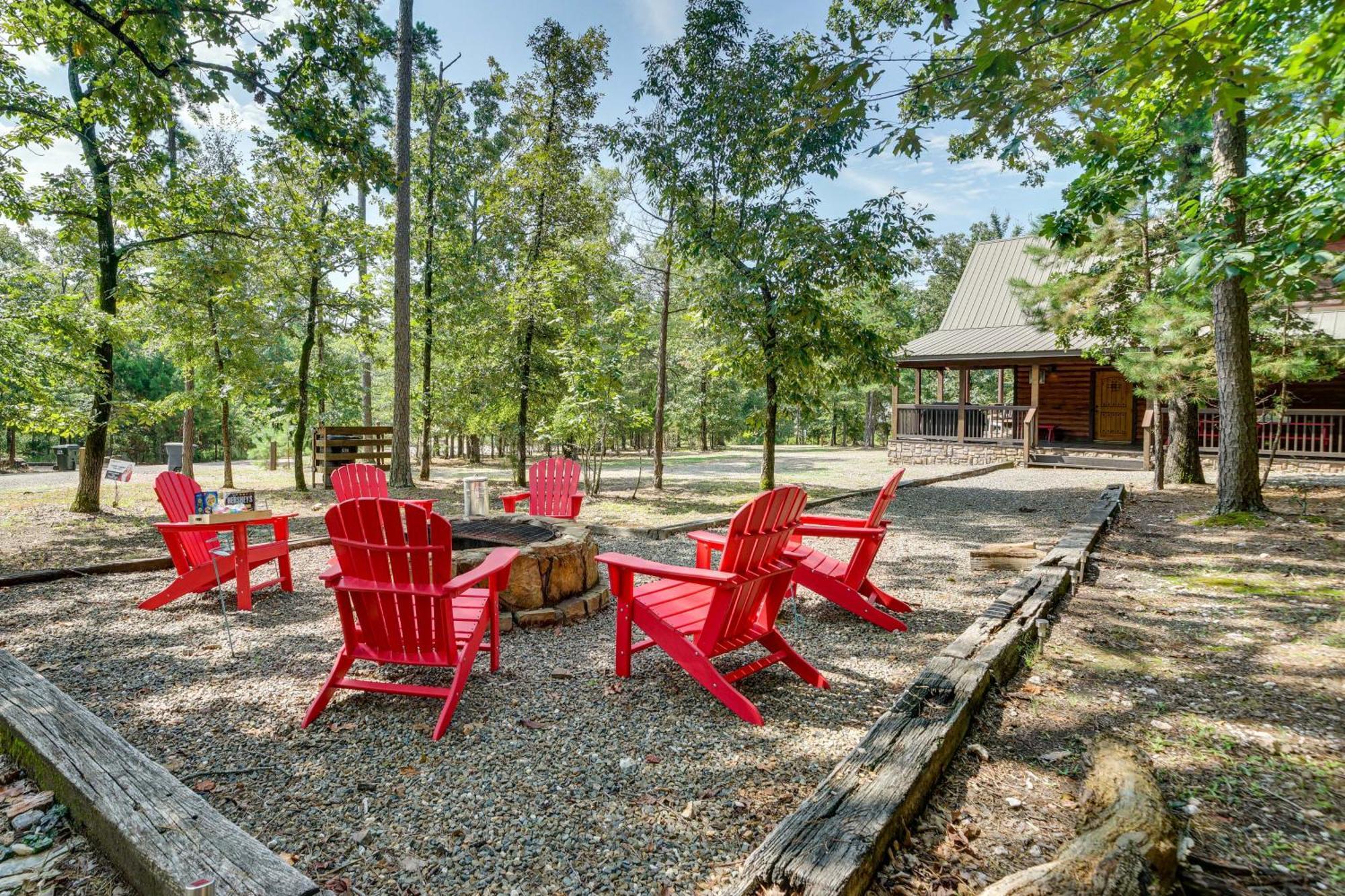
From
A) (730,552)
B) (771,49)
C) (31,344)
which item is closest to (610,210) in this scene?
(771,49)

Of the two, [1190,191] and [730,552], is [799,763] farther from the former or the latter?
[1190,191]

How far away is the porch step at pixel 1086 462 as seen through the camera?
14.0m

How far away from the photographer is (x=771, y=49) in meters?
9.03

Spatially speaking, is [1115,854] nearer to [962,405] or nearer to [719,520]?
[719,520]

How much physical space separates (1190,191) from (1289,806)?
6.19 meters

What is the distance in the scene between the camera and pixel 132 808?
174 centimetres

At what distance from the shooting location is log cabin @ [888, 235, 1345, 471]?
13.0 metres

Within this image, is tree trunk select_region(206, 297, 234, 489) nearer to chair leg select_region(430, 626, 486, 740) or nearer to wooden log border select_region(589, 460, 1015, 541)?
wooden log border select_region(589, 460, 1015, 541)

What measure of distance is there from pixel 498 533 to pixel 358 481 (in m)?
1.91

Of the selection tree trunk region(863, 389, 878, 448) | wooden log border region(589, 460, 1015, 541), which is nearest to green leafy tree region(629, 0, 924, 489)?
wooden log border region(589, 460, 1015, 541)

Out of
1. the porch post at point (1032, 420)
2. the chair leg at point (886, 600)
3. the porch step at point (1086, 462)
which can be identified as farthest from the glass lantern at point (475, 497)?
the porch step at point (1086, 462)

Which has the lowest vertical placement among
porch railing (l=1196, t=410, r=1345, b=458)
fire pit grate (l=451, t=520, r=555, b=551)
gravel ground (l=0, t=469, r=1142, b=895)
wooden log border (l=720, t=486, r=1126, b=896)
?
gravel ground (l=0, t=469, r=1142, b=895)

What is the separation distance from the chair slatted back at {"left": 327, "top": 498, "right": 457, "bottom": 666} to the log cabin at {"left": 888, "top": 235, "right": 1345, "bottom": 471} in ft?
40.7

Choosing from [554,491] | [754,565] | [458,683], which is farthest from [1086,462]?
[458,683]
